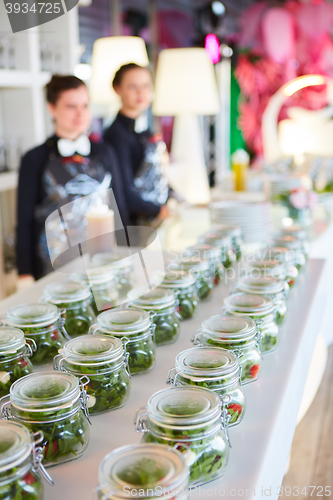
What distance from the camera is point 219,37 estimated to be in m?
6.50

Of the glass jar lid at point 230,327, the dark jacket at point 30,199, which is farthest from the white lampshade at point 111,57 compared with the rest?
the glass jar lid at point 230,327

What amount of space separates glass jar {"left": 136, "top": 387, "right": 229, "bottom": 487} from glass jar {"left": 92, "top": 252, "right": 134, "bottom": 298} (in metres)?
0.48

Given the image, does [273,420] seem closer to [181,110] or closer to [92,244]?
[92,244]

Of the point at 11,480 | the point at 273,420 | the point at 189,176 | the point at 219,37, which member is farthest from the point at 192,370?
the point at 219,37

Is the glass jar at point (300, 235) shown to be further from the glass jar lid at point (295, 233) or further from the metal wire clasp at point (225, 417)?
the metal wire clasp at point (225, 417)

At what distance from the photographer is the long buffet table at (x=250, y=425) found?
24.9 inches

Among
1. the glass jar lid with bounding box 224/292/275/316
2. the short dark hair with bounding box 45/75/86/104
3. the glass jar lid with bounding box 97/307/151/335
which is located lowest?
the glass jar lid with bounding box 224/292/275/316

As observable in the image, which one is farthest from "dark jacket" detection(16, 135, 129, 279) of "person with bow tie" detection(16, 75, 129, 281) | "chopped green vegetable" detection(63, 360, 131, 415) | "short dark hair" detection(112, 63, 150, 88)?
"chopped green vegetable" detection(63, 360, 131, 415)

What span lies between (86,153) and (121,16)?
365 centimetres

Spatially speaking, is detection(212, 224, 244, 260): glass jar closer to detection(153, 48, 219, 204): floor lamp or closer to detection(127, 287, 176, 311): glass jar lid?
detection(127, 287, 176, 311): glass jar lid

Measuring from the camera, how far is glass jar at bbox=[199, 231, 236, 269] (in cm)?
136

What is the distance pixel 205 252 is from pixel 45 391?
654mm

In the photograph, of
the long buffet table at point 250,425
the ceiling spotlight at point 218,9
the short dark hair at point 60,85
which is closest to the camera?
the long buffet table at point 250,425

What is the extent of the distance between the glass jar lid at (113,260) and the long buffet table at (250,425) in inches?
7.4
